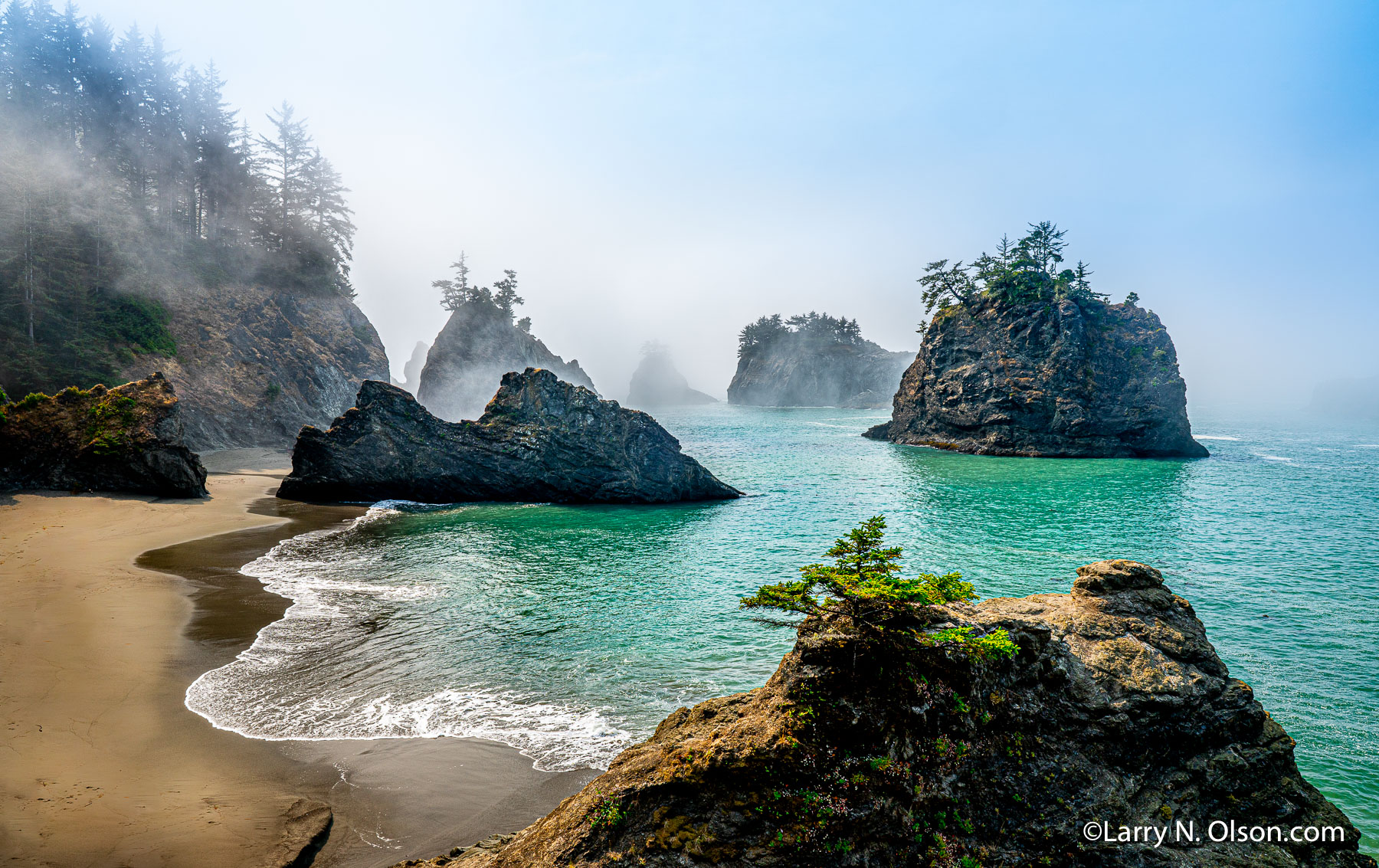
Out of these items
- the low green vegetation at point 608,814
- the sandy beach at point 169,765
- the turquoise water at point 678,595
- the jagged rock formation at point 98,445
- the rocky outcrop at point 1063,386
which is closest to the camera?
the low green vegetation at point 608,814

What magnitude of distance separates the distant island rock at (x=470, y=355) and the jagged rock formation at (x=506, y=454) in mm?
57091

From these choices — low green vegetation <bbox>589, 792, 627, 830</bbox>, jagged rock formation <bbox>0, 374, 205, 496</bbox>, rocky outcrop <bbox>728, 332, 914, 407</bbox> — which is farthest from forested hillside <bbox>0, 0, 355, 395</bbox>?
rocky outcrop <bbox>728, 332, 914, 407</bbox>

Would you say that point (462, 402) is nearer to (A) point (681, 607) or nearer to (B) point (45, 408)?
(B) point (45, 408)

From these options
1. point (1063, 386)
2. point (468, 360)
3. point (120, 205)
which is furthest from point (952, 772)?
point (468, 360)

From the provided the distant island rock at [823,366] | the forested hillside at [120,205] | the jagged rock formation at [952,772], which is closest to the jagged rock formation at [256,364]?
the forested hillside at [120,205]

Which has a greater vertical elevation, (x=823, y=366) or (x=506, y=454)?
(x=823, y=366)

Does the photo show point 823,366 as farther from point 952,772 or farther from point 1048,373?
point 952,772

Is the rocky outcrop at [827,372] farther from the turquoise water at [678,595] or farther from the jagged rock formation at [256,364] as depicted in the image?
the turquoise water at [678,595]

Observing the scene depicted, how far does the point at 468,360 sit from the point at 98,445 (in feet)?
212

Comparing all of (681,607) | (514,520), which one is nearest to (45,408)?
(514,520)

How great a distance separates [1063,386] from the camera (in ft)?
177

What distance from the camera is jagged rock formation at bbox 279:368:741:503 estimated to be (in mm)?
27656

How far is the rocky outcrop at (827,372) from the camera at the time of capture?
158375 millimetres

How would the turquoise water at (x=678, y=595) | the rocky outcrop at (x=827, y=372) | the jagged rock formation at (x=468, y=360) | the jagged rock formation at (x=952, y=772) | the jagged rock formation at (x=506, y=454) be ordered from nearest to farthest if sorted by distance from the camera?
the jagged rock formation at (x=952, y=772)
the turquoise water at (x=678, y=595)
the jagged rock formation at (x=506, y=454)
the jagged rock formation at (x=468, y=360)
the rocky outcrop at (x=827, y=372)
